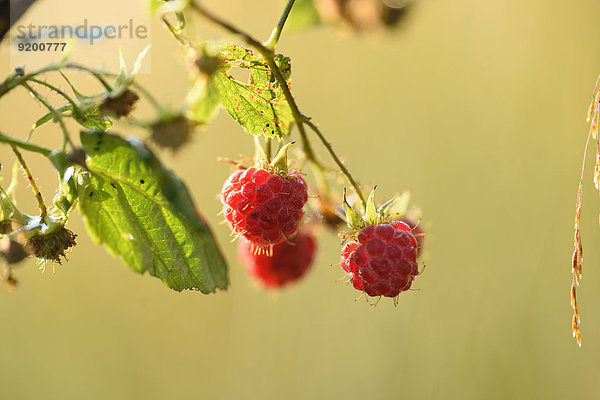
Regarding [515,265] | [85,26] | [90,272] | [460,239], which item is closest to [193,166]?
[90,272]

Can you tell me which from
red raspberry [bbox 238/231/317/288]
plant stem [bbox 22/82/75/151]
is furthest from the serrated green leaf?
red raspberry [bbox 238/231/317/288]

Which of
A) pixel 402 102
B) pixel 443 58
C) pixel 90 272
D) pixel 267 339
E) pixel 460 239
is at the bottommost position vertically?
pixel 267 339

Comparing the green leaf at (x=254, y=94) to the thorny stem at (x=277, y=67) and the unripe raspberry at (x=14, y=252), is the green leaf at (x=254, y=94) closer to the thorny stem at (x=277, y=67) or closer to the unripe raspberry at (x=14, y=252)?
the thorny stem at (x=277, y=67)

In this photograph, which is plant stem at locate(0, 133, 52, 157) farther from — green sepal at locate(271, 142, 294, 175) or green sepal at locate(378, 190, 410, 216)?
green sepal at locate(378, 190, 410, 216)

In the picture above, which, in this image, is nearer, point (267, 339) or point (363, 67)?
point (267, 339)

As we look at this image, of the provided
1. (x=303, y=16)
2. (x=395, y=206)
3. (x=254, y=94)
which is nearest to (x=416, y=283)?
(x=303, y=16)

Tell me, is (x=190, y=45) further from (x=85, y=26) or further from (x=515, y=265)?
(x=515, y=265)
